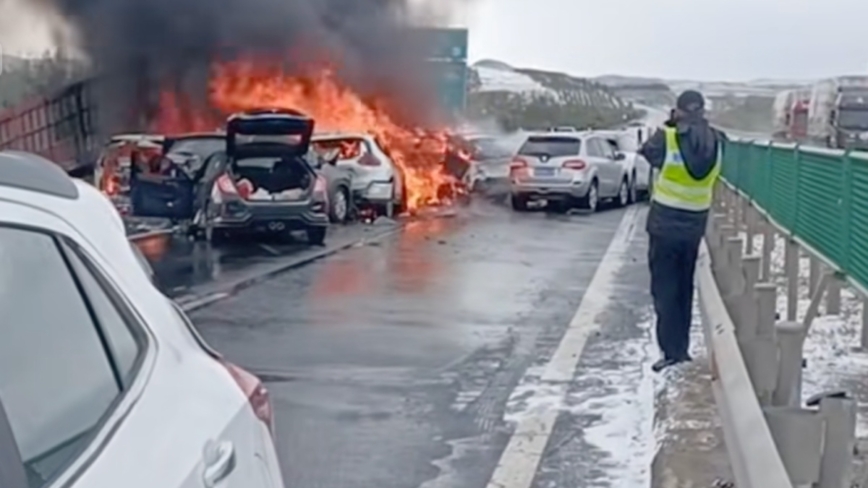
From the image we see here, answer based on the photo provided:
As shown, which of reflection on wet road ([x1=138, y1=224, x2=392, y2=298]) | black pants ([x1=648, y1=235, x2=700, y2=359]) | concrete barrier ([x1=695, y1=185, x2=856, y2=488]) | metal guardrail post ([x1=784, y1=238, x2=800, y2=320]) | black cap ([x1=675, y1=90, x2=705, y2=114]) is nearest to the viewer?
concrete barrier ([x1=695, y1=185, x2=856, y2=488])

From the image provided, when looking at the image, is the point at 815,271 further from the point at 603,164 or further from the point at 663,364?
the point at 603,164

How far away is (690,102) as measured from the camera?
7.84m

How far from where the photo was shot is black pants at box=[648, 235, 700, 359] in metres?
8.07

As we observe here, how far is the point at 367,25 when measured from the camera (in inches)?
1296

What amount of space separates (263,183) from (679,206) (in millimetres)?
10342

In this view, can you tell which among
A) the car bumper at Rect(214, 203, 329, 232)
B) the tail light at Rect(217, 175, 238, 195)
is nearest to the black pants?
the car bumper at Rect(214, 203, 329, 232)

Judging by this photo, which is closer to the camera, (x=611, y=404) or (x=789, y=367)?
(x=789, y=367)

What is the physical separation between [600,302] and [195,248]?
6792mm

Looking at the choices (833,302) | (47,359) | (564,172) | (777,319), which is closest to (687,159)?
(777,319)

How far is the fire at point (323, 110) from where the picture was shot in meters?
28.0

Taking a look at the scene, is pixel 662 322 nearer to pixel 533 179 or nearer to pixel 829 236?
pixel 829 236

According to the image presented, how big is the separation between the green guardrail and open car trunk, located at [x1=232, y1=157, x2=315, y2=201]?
6666 millimetres

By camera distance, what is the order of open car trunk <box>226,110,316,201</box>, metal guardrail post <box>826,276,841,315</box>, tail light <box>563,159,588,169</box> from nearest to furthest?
metal guardrail post <box>826,276,841,315</box>, open car trunk <box>226,110,316,201</box>, tail light <box>563,159,588,169</box>

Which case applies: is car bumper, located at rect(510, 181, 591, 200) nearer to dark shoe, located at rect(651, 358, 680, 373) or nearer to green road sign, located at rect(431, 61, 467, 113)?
green road sign, located at rect(431, 61, 467, 113)
